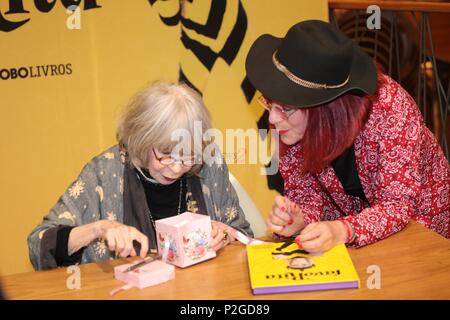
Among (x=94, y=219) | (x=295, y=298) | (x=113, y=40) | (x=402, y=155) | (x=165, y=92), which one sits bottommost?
(x=295, y=298)

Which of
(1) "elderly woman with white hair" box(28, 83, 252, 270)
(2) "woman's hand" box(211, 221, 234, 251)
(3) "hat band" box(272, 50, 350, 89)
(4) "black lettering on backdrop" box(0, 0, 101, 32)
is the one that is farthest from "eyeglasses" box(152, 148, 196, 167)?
(4) "black lettering on backdrop" box(0, 0, 101, 32)

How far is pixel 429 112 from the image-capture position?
15.9 ft

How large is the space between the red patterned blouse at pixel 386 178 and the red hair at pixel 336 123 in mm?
53

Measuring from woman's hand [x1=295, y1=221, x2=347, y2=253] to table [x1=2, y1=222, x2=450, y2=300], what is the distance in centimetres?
7

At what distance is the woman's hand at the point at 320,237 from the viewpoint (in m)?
1.75

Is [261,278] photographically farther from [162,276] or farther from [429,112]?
[429,112]

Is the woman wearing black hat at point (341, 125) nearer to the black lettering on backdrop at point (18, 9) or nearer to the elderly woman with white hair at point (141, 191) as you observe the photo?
the elderly woman with white hair at point (141, 191)

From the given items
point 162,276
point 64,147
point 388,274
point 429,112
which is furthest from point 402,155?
point 429,112

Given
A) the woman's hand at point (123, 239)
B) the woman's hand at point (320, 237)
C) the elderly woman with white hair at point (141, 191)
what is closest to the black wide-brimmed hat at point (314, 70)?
the elderly woman with white hair at point (141, 191)

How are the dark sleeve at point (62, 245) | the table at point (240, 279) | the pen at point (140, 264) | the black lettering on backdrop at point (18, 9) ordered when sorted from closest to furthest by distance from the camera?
the table at point (240, 279)
the pen at point (140, 264)
the dark sleeve at point (62, 245)
the black lettering on backdrop at point (18, 9)

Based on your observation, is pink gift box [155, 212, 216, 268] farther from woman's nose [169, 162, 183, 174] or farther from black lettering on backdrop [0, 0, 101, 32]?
black lettering on backdrop [0, 0, 101, 32]

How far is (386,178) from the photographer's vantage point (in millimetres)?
1998

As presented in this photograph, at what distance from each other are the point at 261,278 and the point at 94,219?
71cm

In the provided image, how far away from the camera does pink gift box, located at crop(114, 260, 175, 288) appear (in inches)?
64.8
